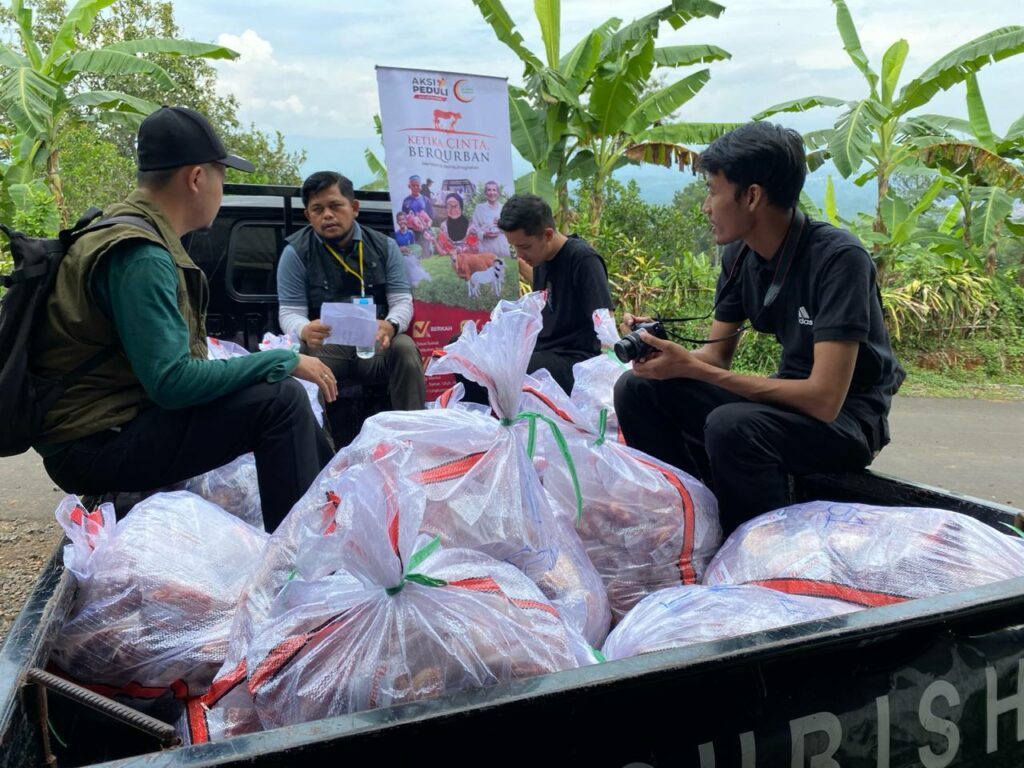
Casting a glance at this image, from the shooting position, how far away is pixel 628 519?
2.06 meters

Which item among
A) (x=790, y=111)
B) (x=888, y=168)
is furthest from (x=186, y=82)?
(x=888, y=168)

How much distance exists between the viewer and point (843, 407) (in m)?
2.29

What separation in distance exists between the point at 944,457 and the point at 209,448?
541cm

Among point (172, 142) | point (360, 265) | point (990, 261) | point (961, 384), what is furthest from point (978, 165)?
point (172, 142)

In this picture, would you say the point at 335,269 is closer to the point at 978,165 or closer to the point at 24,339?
the point at 24,339

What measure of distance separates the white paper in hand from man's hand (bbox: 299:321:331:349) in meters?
0.03

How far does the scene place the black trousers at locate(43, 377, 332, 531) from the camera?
212 cm

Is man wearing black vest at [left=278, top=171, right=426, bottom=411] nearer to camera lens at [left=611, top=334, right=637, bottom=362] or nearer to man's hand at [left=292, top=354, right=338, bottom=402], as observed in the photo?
man's hand at [left=292, top=354, right=338, bottom=402]

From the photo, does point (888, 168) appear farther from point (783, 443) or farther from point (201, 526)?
point (201, 526)

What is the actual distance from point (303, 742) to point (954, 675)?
3.23 ft

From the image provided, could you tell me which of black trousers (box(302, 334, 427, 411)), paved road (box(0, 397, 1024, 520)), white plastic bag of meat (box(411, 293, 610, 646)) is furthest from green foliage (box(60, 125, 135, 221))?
white plastic bag of meat (box(411, 293, 610, 646))

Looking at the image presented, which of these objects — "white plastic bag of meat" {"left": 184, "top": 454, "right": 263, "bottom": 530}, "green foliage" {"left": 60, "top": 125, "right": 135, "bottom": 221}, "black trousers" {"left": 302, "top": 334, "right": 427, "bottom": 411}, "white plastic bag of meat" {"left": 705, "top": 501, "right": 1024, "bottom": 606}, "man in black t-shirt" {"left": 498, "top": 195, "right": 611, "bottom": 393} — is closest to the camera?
"white plastic bag of meat" {"left": 705, "top": 501, "right": 1024, "bottom": 606}

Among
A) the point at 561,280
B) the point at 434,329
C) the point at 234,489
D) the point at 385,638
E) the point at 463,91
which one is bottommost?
the point at 234,489

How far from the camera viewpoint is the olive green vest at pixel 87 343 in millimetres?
2010
